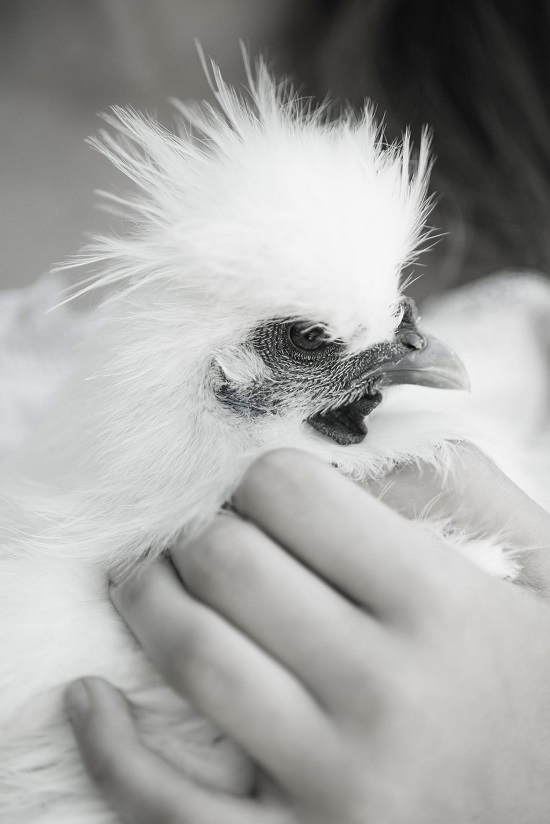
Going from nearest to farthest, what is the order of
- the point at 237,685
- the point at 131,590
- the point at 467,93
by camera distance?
the point at 237,685
the point at 131,590
the point at 467,93

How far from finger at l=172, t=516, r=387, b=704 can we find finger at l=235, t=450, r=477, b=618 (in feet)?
0.08

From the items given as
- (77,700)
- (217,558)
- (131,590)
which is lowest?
(77,700)

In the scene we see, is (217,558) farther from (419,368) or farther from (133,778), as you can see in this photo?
(419,368)

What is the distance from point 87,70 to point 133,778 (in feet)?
7.49

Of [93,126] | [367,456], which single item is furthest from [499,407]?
[93,126]

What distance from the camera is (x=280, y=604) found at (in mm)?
749

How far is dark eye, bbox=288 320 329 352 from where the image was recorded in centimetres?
90

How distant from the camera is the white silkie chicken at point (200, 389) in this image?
0.83m

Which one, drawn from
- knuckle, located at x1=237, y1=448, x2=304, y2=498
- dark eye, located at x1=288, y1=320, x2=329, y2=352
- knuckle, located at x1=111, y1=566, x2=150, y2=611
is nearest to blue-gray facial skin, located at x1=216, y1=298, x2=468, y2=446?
dark eye, located at x1=288, y1=320, x2=329, y2=352

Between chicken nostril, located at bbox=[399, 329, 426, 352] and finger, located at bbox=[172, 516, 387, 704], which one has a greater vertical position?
chicken nostril, located at bbox=[399, 329, 426, 352]

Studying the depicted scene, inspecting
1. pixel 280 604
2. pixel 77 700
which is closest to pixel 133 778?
pixel 77 700

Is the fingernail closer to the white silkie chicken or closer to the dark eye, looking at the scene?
the white silkie chicken

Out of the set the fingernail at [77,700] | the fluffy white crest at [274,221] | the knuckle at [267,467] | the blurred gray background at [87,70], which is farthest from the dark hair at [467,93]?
the fingernail at [77,700]

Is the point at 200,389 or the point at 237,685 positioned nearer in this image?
the point at 237,685
